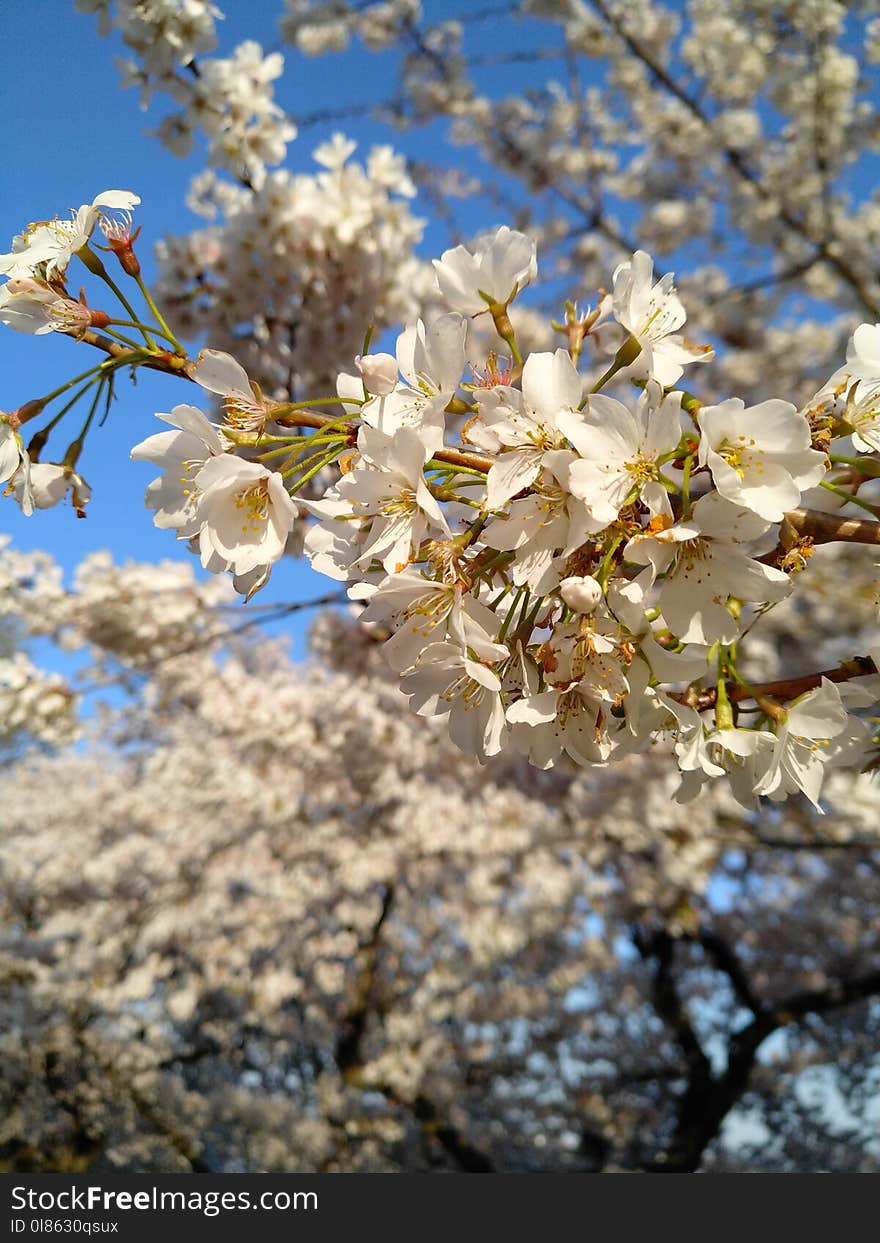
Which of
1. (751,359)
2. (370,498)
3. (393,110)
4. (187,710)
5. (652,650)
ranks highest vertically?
(393,110)

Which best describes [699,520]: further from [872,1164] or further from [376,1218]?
[872,1164]

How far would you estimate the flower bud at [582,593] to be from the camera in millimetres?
648

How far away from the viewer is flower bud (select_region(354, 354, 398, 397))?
706 millimetres

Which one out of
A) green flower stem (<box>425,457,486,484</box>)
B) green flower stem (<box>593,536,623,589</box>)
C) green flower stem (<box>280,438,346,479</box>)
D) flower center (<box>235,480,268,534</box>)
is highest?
green flower stem (<box>280,438,346,479</box>)

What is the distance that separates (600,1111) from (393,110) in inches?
341

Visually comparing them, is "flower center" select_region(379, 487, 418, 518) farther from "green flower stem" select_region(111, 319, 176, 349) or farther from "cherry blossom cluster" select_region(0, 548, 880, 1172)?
"cherry blossom cluster" select_region(0, 548, 880, 1172)

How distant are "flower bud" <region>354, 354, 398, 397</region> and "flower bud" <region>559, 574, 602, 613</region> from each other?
238 millimetres

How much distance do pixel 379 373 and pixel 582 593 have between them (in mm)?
266

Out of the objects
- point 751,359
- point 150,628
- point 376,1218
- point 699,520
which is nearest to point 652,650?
point 699,520

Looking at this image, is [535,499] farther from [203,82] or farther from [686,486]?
[203,82]

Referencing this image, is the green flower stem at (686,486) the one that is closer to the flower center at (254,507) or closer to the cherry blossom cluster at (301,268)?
the flower center at (254,507)

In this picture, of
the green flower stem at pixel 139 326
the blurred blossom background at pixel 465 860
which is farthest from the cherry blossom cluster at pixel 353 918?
the green flower stem at pixel 139 326

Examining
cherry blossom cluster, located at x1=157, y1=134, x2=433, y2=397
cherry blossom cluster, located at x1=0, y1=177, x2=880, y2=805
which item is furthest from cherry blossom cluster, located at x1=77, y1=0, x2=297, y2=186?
cherry blossom cluster, located at x1=0, y1=177, x2=880, y2=805

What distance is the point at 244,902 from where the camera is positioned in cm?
692
